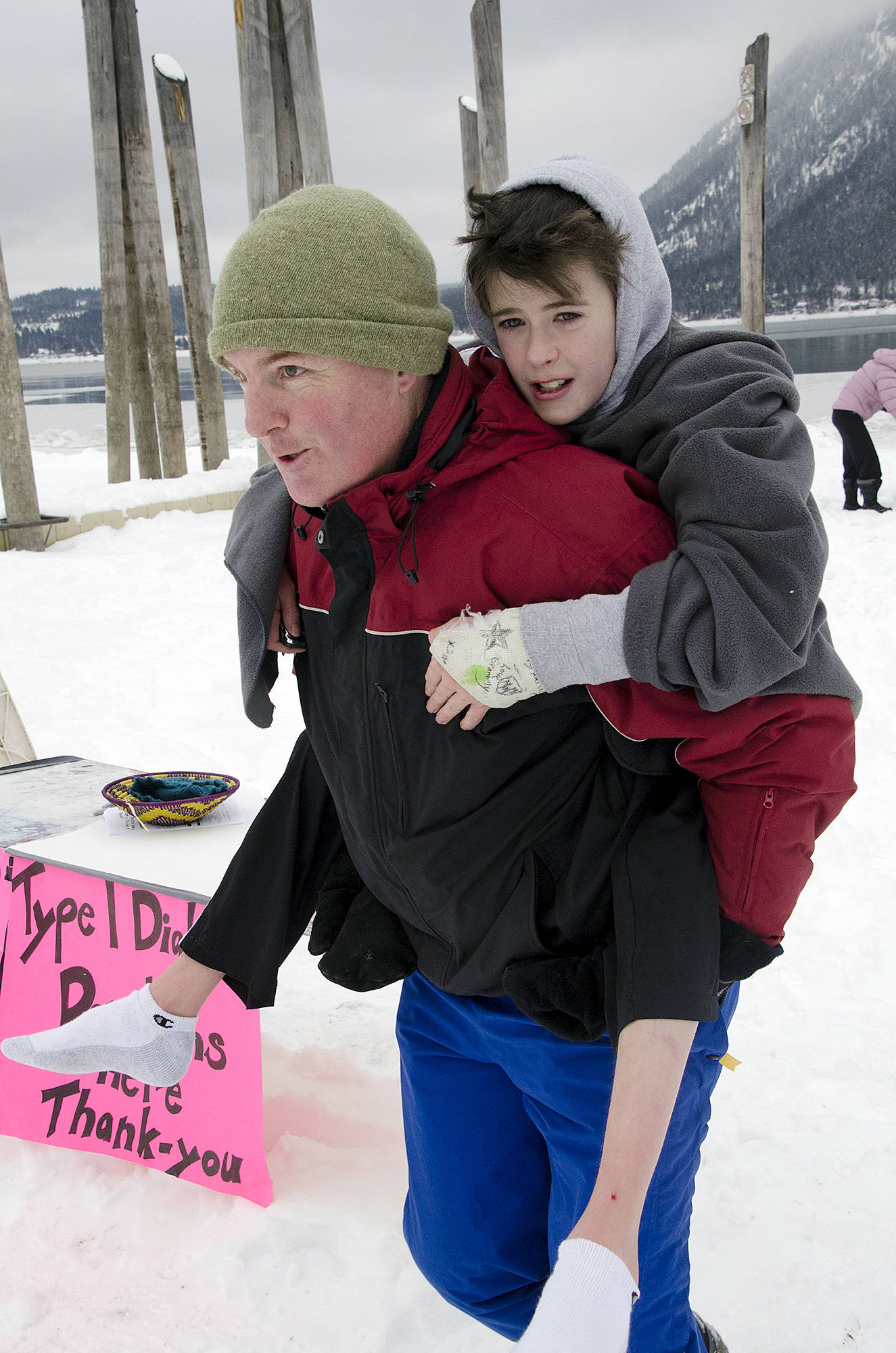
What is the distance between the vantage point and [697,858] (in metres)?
1.10

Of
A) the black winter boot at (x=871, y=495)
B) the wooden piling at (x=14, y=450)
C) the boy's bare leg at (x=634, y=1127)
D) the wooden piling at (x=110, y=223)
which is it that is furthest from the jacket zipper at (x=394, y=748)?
the wooden piling at (x=110, y=223)

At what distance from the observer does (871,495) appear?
7.64 m

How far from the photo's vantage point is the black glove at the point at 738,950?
1.12 metres

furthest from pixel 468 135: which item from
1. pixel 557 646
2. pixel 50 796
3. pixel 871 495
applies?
pixel 557 646

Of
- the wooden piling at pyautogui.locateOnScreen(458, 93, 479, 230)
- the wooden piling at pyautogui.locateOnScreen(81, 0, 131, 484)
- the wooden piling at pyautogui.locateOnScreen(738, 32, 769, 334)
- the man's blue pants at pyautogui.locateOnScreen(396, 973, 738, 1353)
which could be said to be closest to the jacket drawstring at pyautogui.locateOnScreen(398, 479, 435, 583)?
the man's blue pants at pyautogui.locateOnScreen(396, 973, 738, 1353)

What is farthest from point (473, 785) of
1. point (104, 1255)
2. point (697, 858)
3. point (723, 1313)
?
point (104, 1255)

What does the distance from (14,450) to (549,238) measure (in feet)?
21.8

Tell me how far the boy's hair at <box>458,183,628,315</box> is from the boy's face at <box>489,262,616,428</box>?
0.01 metres

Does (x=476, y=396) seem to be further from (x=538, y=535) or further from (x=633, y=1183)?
(x=633, y=1183)

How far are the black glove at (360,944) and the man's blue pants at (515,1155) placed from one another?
99mm

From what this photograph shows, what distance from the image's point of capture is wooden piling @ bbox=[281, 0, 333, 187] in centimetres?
618

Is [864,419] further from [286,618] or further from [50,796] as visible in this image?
[286,618]

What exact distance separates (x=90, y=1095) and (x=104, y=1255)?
1.14ft

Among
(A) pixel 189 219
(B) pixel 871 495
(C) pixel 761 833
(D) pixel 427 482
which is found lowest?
(C) pixel 761 833
